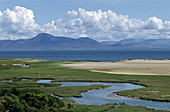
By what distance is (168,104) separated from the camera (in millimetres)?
46625

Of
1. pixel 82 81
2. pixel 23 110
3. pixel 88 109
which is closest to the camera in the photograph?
pixel 23 110

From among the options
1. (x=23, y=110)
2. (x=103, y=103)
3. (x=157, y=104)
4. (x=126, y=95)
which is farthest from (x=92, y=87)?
(x=23, y=110)

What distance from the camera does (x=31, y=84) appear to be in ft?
235

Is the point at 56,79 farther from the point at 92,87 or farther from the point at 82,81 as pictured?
the point at 92,87

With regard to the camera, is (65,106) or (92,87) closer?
(65,106)

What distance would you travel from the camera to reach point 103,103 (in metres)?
48.5

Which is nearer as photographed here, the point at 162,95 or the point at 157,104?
the point at 157,104

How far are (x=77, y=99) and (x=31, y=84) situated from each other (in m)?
22.5

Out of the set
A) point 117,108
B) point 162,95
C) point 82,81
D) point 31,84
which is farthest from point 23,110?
point 82,81

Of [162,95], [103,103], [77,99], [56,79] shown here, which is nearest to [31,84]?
[56,79]

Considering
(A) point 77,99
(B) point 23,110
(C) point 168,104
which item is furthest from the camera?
(A) point 77,99

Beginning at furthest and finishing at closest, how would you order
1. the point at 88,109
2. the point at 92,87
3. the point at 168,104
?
the point at 92,87 → the point at 168,104 → the point at 88,109

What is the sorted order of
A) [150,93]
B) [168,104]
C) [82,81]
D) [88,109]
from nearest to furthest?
[88,109], [168,104], [150,93], [82,81]

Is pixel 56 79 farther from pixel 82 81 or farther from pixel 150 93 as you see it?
pixel 150 93
